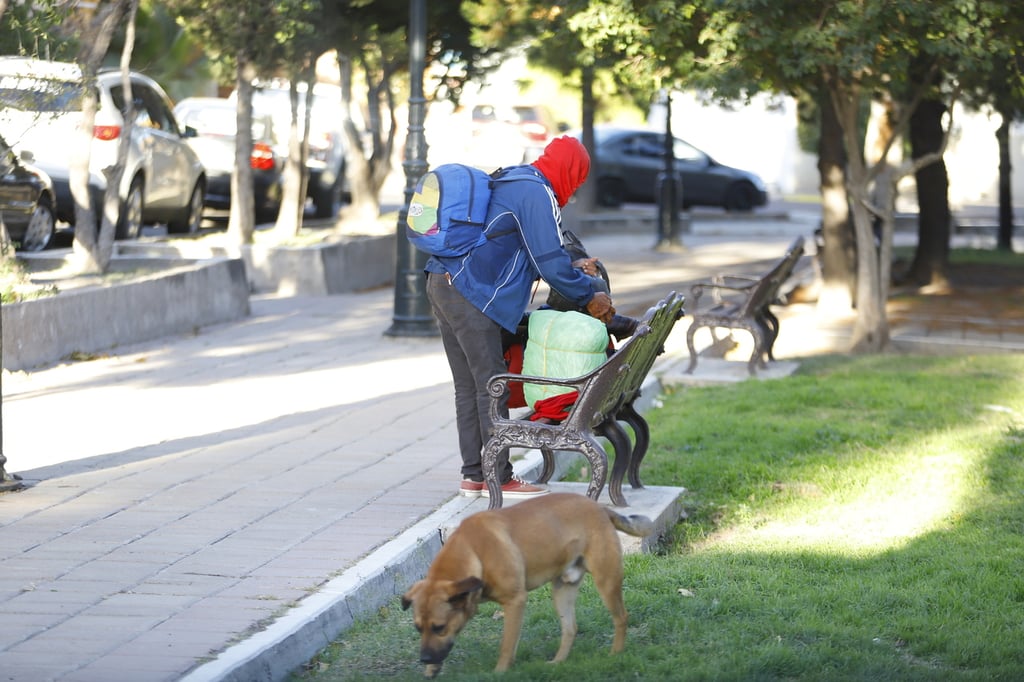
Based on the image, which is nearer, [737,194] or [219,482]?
[219,482]

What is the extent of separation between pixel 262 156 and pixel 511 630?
1715 centimetres

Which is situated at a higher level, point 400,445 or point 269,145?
point 269,145

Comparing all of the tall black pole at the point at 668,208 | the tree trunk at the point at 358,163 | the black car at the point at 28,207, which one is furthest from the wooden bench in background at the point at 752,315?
the tall black pole at the point at 668,208

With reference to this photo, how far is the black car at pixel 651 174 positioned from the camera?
31781 millimetres

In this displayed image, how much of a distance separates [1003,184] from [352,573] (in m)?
21.1

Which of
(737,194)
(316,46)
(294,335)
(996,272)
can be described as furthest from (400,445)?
(737,194)

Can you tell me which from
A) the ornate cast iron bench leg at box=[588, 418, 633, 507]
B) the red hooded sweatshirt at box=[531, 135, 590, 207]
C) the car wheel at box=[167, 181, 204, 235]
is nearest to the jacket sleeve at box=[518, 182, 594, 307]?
the red hooded sweatshirt at box=[531, 135, 590, 207]

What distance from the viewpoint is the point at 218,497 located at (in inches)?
268

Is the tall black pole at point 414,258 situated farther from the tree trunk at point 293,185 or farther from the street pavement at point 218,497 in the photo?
the tree trunk at point 293,185

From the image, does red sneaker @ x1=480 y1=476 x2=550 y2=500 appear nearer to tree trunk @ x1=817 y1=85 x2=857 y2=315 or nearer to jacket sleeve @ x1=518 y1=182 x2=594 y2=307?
jacket sleeve @ x1=518 y1=182 x2=594 y2=307

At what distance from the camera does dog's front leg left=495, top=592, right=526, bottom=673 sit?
4.58m

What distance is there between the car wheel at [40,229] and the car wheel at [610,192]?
61.2ft

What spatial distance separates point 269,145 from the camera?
21281 millimetres

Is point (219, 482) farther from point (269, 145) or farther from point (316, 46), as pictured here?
point (269, 145)
